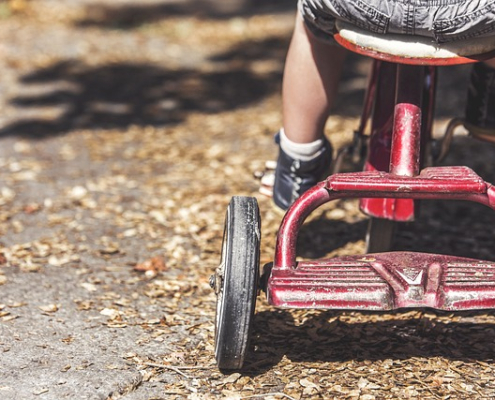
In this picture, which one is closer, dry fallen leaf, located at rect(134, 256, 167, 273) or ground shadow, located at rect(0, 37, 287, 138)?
dry fallen leaf, located at rect(134, 256, 167, 273)

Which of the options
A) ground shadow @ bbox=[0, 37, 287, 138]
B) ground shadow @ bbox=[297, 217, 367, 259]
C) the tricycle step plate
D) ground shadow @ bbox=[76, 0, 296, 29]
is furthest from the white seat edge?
ground shadow @ bbox=[76, 0, 296, 29]

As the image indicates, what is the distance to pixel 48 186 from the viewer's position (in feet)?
12.7

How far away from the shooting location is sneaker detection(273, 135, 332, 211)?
109 inches

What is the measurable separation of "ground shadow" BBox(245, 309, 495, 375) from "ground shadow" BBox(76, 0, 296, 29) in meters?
4.69

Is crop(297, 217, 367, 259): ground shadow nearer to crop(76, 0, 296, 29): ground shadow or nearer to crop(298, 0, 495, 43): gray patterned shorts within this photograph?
crop(298, 0, 495, 43): gray patterned shorts

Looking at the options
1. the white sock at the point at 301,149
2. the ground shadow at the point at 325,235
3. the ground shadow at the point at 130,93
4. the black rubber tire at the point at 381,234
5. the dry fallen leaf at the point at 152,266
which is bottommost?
the ground shadow at the point at 130,93

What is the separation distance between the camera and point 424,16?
83.3 inches

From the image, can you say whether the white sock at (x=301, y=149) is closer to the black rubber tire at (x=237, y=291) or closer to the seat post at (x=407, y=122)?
the seat post at (x=407, y=122)

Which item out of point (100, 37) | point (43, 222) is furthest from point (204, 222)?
point (100, 37)

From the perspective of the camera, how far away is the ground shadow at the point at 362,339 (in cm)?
238

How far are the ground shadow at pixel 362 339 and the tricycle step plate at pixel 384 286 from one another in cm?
31

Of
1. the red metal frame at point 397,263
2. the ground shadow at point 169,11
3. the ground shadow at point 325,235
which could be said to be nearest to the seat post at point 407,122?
the red metal frame at point 397,263

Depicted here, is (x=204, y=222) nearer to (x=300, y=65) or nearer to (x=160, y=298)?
(x=160, y=298)

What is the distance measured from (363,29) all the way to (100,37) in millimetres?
4557
